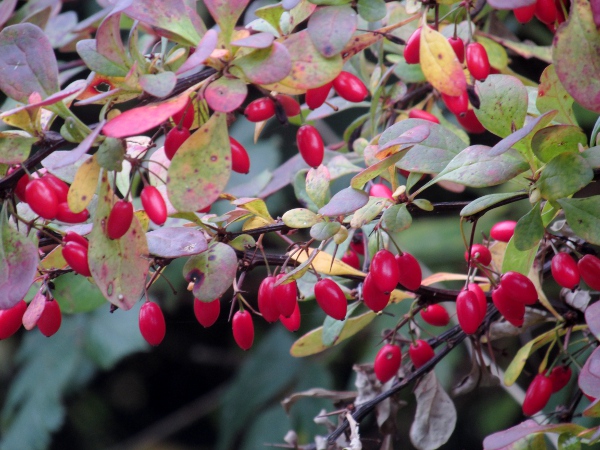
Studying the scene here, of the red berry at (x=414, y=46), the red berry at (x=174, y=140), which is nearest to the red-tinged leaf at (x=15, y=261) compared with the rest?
the red berry at (x=174, y=140)

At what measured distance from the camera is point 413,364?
766mm

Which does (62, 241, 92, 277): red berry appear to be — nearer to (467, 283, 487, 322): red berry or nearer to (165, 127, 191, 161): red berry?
(165, 127, 191, 161): red berry

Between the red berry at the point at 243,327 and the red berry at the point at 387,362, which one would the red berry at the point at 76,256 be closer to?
the red berry at the point at 243,327

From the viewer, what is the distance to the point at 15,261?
19.9 inches

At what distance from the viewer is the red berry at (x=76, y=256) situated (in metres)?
0.52

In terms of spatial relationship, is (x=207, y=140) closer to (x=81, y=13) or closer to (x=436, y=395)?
(x=436, y=395)

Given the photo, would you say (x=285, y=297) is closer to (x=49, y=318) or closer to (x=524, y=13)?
(x=49, y=318)

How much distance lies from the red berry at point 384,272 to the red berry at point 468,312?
7cm

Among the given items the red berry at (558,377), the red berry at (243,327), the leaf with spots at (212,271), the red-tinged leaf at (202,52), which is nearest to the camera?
the red-tinged leaf at (202,52)

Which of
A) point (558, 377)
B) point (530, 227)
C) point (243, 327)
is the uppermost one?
point (530, 227)

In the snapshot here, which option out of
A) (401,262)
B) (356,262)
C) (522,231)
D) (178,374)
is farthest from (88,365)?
(522,231)

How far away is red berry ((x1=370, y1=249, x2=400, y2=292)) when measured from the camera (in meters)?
0.55

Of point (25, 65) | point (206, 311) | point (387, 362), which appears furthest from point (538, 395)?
point (25, 65)

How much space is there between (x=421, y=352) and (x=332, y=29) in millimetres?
380
